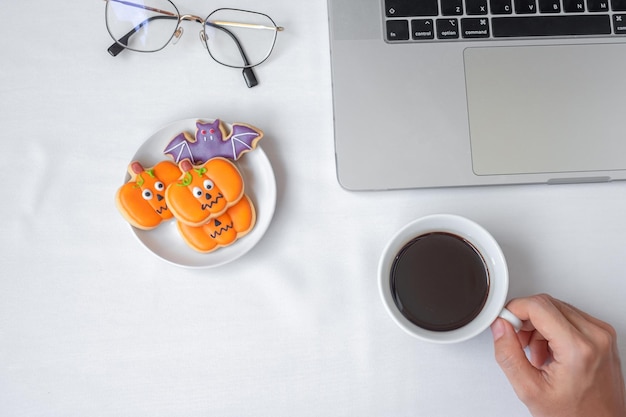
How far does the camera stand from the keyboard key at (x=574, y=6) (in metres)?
0.60

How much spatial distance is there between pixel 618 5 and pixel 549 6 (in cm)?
8

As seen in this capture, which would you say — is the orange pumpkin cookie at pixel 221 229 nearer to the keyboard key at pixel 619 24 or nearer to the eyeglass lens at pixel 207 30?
the eyeglass lens at pixel 207 30

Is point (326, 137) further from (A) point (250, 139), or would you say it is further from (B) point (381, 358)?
(B) point (381, 358)

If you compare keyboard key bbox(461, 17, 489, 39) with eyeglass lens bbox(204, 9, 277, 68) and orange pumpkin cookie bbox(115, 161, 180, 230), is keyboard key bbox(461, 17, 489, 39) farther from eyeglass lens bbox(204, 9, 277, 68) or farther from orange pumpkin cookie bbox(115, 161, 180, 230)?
orange pumpkin cookie bbox(115, 161, 180, 230)

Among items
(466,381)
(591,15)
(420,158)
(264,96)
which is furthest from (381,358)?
(591,15)

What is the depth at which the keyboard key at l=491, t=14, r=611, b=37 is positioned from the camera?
1.98 feet

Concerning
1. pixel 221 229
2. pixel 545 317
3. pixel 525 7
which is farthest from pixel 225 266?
pixel 525 7

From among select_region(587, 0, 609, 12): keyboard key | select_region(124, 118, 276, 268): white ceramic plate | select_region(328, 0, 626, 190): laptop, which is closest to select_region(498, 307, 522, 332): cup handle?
select_region(328, 0, 626, 190): laptop

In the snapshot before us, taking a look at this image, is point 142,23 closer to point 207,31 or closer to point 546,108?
point 207,31

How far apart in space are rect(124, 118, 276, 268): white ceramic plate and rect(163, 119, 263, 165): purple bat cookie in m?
0.02

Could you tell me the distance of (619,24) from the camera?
23.8 inches

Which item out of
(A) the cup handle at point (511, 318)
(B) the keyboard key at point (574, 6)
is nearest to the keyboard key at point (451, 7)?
(B) the keyboard key at point (574, 6)

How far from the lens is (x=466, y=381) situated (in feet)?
1.90

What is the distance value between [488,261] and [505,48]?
246mm
